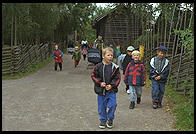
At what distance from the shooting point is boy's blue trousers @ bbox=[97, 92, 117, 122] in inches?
234

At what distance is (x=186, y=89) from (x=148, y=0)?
12.1ft

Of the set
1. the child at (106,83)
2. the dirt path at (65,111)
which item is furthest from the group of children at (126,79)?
the dirt path at (65,111)

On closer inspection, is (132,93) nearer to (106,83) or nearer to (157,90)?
(157,90)

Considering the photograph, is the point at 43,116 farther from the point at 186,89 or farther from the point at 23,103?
the point at 186,89

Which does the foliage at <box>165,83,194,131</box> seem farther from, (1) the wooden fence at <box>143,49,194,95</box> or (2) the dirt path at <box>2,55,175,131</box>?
(1) the wooden fence at <box>143,49,194,95</box>

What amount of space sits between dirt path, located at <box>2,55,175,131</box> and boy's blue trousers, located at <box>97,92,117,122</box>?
0.21 meters

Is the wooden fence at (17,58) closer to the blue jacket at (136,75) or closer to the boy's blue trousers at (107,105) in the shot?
the blue jacket at (136,75)

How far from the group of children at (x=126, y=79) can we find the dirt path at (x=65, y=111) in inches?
9.7

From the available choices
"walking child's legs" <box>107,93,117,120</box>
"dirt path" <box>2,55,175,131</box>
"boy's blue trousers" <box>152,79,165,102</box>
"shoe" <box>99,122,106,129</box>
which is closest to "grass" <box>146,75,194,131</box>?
"dirt path" <box>2,55,175,131</box>

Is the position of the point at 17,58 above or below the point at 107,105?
above

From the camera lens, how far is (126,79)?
7863mm

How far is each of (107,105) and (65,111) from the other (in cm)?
136

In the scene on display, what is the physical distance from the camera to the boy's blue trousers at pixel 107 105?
5953 millimetres

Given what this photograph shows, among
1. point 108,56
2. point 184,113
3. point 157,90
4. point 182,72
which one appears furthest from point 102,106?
point 182,72
